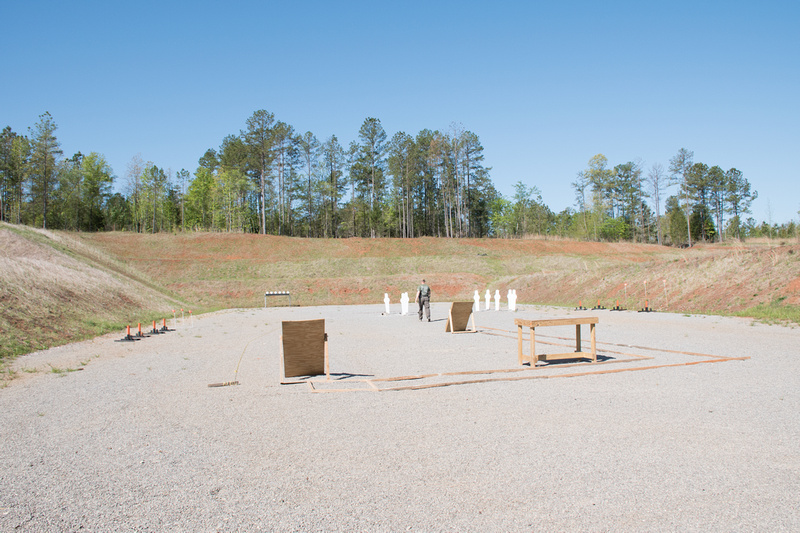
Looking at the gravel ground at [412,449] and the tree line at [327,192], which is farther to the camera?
the tree line at [327,192]

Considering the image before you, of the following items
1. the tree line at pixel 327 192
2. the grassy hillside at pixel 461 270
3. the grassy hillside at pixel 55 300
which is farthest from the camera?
the tree line at pixel 327 192

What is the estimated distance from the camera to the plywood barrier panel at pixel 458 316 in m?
15.9

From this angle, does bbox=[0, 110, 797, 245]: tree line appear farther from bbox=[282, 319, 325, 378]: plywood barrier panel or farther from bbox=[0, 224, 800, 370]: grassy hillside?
bbox=[282, 319, 325, 378]: plywood barrier panel

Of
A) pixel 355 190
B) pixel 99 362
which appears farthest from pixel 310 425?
pixel 355 190

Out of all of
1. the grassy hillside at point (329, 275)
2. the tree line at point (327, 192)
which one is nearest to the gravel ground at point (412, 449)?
the grassy hillside at point (329, 275)

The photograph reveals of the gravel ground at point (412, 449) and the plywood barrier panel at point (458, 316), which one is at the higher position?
the plywood barrier panel at point (458, 316)

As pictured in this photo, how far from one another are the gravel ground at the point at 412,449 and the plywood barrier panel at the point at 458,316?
6.25m

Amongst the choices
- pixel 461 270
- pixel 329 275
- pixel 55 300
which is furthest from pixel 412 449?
pixel 461 270

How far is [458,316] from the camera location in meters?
16.1

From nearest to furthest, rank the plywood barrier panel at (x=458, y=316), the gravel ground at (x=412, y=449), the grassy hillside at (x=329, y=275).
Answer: the gravel ground at (x=412, y=449)
the plywood barrier panel at (x=458, y=316)
the grassy hillside at (x=329, y=275)

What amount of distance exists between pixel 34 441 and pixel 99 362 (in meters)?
6.63

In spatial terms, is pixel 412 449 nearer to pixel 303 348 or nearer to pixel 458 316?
pixel 303 348

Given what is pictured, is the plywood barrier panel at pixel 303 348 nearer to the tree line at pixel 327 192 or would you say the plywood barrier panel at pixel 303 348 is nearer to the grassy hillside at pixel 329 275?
the grassy hillside at pixel 329 275

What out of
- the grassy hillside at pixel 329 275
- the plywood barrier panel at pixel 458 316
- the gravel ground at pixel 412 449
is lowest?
the gravel ground at pixel 412 449
